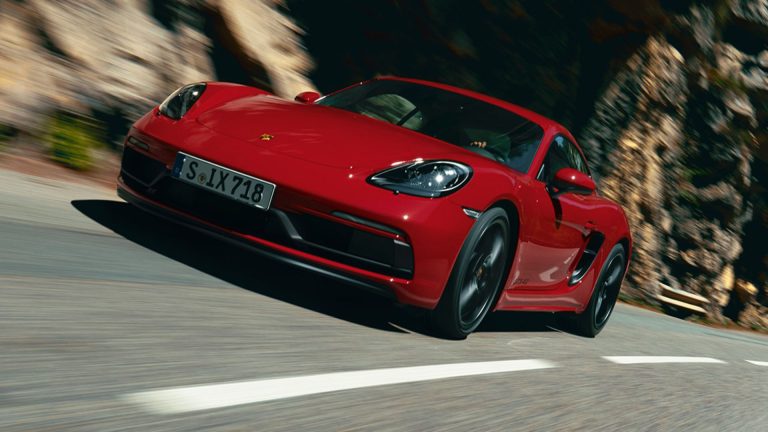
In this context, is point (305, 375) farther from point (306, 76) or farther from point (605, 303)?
point (306, 76)

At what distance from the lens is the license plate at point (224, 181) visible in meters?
4.32

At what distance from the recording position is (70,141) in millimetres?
7242

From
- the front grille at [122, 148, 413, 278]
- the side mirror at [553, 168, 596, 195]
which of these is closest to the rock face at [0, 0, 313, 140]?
the front grille at [122, 148, 413, 278]

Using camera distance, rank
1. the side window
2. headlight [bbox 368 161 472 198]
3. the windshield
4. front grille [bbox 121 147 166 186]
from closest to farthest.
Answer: headlight [bbox 368 161 472 198], front grille [bbox 121 147 166 186], the windshield, the side window

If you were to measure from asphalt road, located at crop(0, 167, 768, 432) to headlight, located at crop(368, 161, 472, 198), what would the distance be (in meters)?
0.65

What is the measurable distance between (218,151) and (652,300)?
43.8ft

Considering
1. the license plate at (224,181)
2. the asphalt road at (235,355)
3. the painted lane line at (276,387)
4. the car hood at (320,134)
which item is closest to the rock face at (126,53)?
the asphalt road at (235,355)

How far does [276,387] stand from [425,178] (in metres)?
1.64

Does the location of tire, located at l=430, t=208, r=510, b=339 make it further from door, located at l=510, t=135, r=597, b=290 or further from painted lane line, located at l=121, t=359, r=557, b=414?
painted lane line, located at l=121, t=359, r=557, b=414

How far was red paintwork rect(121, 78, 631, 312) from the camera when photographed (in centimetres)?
430

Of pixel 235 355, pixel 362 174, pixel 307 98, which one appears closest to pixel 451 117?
pixel 307 98

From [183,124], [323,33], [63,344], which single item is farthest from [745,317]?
[63,344]

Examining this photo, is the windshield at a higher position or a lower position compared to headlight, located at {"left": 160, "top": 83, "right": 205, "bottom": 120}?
higher

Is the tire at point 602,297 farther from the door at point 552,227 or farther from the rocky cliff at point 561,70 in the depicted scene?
the rocky cliff at point 561,70
